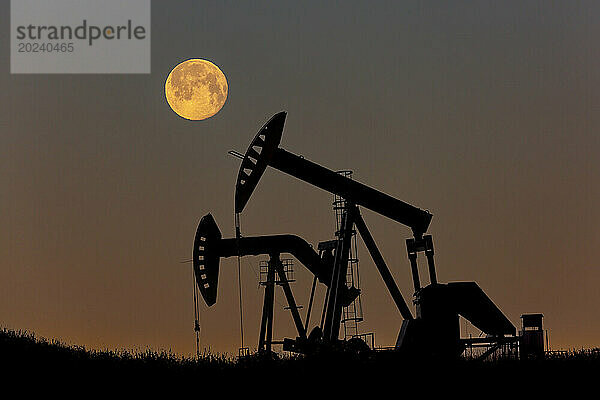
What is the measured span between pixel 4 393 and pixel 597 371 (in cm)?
1097

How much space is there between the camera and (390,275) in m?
26.0

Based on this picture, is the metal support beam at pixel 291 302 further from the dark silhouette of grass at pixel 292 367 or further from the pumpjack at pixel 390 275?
the dark silhouette of grass at pixel 292 367

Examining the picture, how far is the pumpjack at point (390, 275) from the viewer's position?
77.4ft

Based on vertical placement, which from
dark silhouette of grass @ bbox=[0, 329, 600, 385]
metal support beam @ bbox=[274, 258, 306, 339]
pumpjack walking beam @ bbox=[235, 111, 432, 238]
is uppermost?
pumpjack walking beam @ bbox=[235, 111, 432, 238]

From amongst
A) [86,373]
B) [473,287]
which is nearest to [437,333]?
[473,287]

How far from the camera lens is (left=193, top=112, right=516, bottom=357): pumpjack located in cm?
2359

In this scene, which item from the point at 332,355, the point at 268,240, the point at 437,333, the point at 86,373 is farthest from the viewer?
the point at 268,240

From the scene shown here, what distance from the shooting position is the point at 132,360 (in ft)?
66.8

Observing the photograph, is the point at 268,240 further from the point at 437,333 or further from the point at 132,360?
the point at 132,360

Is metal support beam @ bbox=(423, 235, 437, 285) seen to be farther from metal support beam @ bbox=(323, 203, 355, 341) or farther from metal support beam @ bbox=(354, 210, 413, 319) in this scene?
metal support beam @ bbox=(323, 203, 355, 341)

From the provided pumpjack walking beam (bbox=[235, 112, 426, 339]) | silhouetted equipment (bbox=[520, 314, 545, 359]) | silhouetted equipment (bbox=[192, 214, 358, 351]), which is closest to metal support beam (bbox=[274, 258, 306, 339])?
silhouetted equipment (bbox=[192, 214, 358, 351])

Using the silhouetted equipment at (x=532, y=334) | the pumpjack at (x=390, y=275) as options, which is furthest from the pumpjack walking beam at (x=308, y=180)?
the silhouetted equipment at (x=532, y=334)

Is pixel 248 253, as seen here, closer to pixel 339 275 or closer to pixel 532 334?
pixel 339 275

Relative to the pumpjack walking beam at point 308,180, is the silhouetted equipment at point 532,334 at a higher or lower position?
lower
